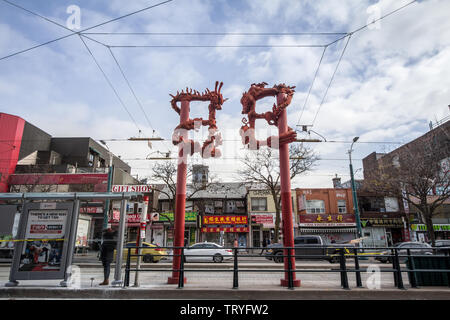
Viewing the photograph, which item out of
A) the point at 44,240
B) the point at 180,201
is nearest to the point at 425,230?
the point at 180,201

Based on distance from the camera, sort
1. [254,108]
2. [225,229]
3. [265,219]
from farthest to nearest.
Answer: [265,219] → [225,229] → [254,108]

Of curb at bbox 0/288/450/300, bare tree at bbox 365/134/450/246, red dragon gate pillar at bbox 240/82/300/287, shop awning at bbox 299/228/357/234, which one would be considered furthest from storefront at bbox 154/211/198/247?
curb at bbox 0/288/450/300

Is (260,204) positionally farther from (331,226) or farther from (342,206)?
(342,206)

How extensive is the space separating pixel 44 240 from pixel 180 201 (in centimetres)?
414

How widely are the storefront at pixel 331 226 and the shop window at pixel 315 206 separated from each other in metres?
0.86

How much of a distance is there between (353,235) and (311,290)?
1216 inches

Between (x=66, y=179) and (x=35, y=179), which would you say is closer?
(x=35, y=179)

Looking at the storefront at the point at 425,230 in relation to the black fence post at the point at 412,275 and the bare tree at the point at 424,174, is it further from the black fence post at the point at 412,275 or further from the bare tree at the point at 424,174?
the black fence post at the point at 412,275

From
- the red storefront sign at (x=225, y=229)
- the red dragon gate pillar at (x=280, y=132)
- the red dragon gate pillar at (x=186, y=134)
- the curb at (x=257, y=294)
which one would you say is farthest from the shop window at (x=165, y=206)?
the curb at (x=257, y=294)

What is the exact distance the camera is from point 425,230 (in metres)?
32.3

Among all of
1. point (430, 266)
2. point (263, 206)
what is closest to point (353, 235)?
point (263, 206)

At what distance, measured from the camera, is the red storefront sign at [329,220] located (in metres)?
33.3
